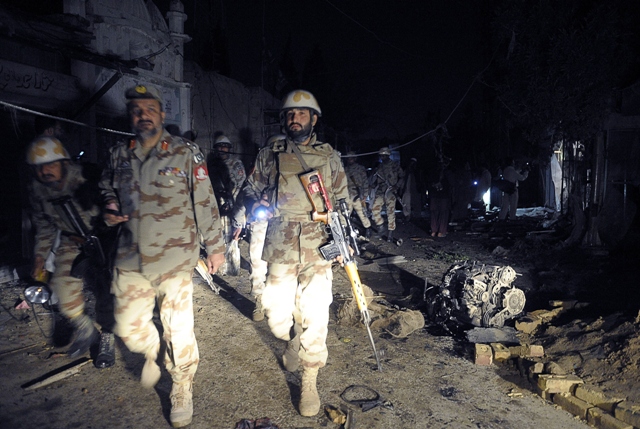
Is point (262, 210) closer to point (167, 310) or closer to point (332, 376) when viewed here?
point (167, 310)

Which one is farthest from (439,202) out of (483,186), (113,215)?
(113,215)

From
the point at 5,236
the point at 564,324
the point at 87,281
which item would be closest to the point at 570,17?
the point at 564,324

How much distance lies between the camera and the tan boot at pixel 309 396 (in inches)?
115

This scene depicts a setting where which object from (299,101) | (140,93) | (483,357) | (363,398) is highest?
(299,101)

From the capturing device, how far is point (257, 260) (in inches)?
A: 209

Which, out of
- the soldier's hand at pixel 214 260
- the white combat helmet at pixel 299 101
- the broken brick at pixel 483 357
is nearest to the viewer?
the soldier's hand at pixel 214 260

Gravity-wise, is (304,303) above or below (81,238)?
below

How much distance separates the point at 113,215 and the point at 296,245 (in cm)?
134

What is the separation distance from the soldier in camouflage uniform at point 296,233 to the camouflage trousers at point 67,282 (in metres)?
1.75

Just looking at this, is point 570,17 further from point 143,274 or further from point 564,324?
point 143,274

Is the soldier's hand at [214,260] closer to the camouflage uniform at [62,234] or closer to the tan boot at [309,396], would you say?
the tan boot at [309,396]

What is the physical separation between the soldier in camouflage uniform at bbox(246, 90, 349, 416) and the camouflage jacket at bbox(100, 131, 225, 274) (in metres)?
0.71

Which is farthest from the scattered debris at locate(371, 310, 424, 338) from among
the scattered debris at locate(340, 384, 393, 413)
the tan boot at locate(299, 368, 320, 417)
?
the tan boot at locate(299, 368, 320, 417)

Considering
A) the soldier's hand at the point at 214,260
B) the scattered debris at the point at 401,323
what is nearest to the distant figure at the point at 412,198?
the scattered debris at the point at 401,323
